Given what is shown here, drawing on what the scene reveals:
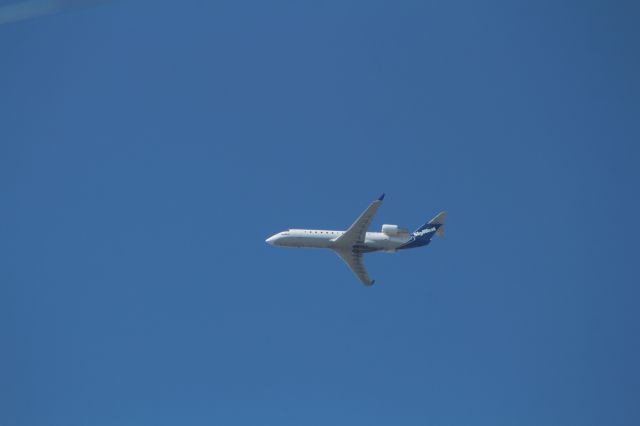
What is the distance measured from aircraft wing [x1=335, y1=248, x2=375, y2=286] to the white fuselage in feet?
3.82

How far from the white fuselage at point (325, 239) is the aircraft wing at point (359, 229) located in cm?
58

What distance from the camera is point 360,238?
6475 cm

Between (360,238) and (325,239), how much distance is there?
3476 millimetres

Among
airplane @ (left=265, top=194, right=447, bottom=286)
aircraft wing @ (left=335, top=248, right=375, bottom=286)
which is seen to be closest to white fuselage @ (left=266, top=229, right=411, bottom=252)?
airplane @ (left=265, top=194, right=447, bottom=286)

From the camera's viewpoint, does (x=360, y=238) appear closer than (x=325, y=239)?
Yes

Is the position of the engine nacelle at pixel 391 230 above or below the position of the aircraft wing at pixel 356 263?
above

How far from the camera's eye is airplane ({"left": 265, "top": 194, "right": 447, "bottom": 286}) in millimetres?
64125

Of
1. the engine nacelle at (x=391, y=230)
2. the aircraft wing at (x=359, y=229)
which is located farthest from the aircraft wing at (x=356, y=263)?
the engine nacelle at (x=391, y=230)

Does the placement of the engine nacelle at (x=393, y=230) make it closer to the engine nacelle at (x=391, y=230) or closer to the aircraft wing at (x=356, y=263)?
the engine nacelle at (x=391, y=230)

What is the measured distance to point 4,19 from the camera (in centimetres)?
1538

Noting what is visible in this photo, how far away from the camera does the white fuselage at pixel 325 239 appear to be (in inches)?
2532

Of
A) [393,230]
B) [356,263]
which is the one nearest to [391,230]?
[393,230]

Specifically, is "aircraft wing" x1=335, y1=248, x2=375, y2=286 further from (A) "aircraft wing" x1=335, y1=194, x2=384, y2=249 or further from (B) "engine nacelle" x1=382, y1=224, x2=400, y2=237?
(B) "engine nacelle" x1=382, y1=224, x2=400, y2=237

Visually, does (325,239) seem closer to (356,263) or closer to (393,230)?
(356,263)
